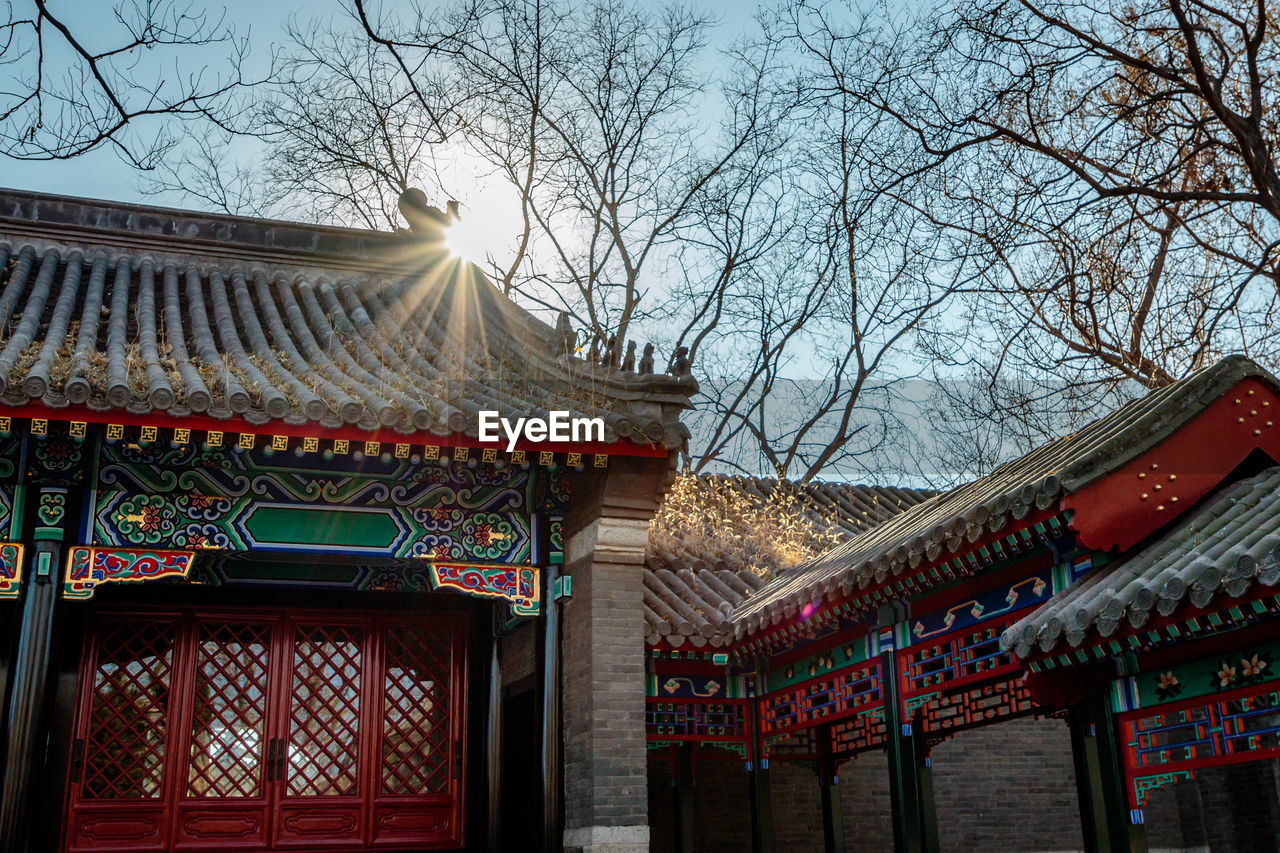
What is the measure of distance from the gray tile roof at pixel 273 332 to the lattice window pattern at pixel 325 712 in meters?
1.95

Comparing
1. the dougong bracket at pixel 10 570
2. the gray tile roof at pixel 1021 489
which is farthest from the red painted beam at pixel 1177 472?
the dougong bracket at pixel 10 570

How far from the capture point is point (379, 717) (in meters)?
8.31

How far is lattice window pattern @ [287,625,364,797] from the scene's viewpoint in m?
8.09

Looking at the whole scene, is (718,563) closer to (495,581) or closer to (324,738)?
(495,581)

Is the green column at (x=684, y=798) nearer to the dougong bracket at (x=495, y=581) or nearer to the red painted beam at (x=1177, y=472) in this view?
the dougong bracket at (x=495, y=581)

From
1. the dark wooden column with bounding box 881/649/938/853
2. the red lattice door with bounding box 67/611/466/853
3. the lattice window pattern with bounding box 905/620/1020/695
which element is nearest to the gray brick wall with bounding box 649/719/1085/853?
the red lattice door with bounding box 67/611/466/853

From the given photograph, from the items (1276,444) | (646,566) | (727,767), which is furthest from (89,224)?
(1276,444)

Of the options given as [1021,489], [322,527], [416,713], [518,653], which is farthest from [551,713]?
[1021,489]

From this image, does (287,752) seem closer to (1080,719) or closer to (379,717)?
(379,717)

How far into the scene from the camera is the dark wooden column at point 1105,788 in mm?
5641

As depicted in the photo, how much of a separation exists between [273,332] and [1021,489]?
4879mm

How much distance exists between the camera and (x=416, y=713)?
333 inches

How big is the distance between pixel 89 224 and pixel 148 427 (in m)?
3.80

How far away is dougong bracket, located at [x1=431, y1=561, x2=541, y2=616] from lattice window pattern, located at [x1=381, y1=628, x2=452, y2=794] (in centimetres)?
125
